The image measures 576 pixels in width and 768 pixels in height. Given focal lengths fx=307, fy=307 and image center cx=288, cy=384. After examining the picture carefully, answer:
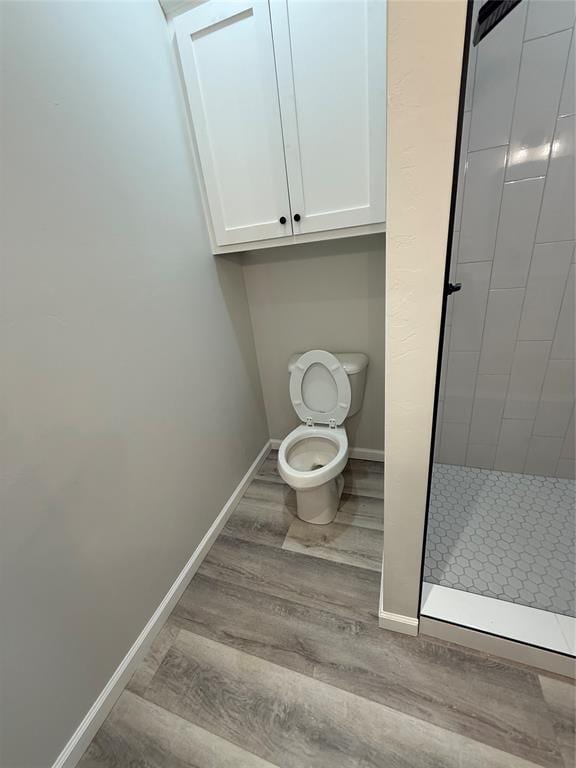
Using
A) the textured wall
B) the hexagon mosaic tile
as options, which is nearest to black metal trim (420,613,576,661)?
the hexagon mosaic tile

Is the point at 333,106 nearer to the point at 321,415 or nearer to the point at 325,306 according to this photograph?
the point at 325,306

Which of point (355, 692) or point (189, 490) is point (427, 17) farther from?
point (355, 692)

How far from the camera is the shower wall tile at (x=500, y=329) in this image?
4.50ft

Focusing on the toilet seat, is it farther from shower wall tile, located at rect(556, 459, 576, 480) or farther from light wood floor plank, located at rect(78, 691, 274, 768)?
shower wall tile, located at rect(556, 459, 576, 480)

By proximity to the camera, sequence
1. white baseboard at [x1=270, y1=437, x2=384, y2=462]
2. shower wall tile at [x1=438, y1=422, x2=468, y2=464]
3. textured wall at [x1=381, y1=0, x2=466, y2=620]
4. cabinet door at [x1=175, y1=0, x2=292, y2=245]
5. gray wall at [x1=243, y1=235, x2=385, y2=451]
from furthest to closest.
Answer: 1. white baseboard at [x1=270, y1=437, x2=384, y2=462]
2. shower wall tile at [x1=438, y1=422, x2=468, y2=464]
3. gray wall at [x1=243, y1=235, x2=385, y2=451]
4. cabinet door at [x1=175, y1=0, x2=292, y2=245]
5. textured wall at [x1=381, y1=0, x2=466, y2=620]

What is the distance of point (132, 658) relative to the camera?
1.11 meters

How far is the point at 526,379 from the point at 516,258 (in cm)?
56

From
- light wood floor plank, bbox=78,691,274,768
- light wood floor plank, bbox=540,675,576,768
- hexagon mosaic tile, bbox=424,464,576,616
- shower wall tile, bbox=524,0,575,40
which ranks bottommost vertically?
light wood floor plank, bbox=78,691,274,768

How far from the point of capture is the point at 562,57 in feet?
3.43

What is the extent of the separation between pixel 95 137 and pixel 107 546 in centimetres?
129

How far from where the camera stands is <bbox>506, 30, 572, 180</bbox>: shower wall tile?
1053 mm

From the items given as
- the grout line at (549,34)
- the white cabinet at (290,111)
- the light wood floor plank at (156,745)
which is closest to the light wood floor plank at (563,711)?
the light wood floor plank at (156,745)

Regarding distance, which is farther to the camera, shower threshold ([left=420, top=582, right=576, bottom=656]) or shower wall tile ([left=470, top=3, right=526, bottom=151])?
shower wall tile ([left=470, top=3, right=526, bottom=151])

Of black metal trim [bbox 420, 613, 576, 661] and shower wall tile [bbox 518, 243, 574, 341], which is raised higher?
shower wall tile [bbox 518, 243, 574, 341]
